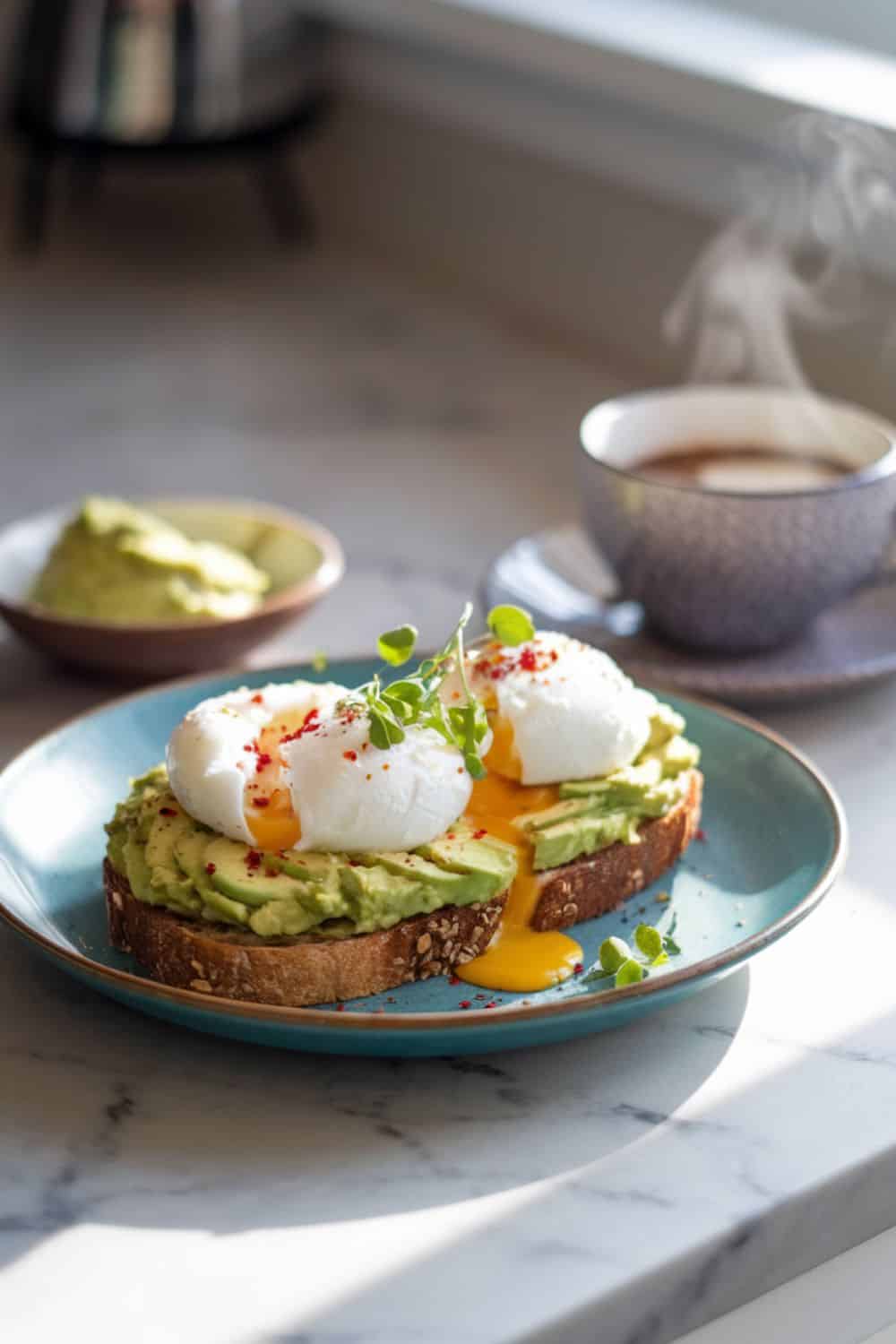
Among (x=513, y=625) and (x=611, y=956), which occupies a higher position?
(x=513, y=625)

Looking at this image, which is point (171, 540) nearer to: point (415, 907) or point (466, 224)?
point (415, 907)

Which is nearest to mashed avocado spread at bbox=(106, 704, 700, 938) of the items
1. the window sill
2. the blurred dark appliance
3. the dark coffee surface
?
the dark coffee surface

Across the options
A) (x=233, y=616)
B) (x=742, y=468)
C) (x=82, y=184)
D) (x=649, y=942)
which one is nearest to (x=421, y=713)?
(x=649, y=942)

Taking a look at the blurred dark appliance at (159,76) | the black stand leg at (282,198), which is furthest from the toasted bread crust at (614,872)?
the black stand leg at (282,198)

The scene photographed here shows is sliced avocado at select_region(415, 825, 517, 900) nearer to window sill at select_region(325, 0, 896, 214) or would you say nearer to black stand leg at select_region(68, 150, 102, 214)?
window sill at select_region(325, 0, 896, 214)

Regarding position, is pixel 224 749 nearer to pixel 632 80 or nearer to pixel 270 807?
pixel 270 807

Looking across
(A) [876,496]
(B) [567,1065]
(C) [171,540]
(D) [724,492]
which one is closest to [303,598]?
(C) [171,540]
